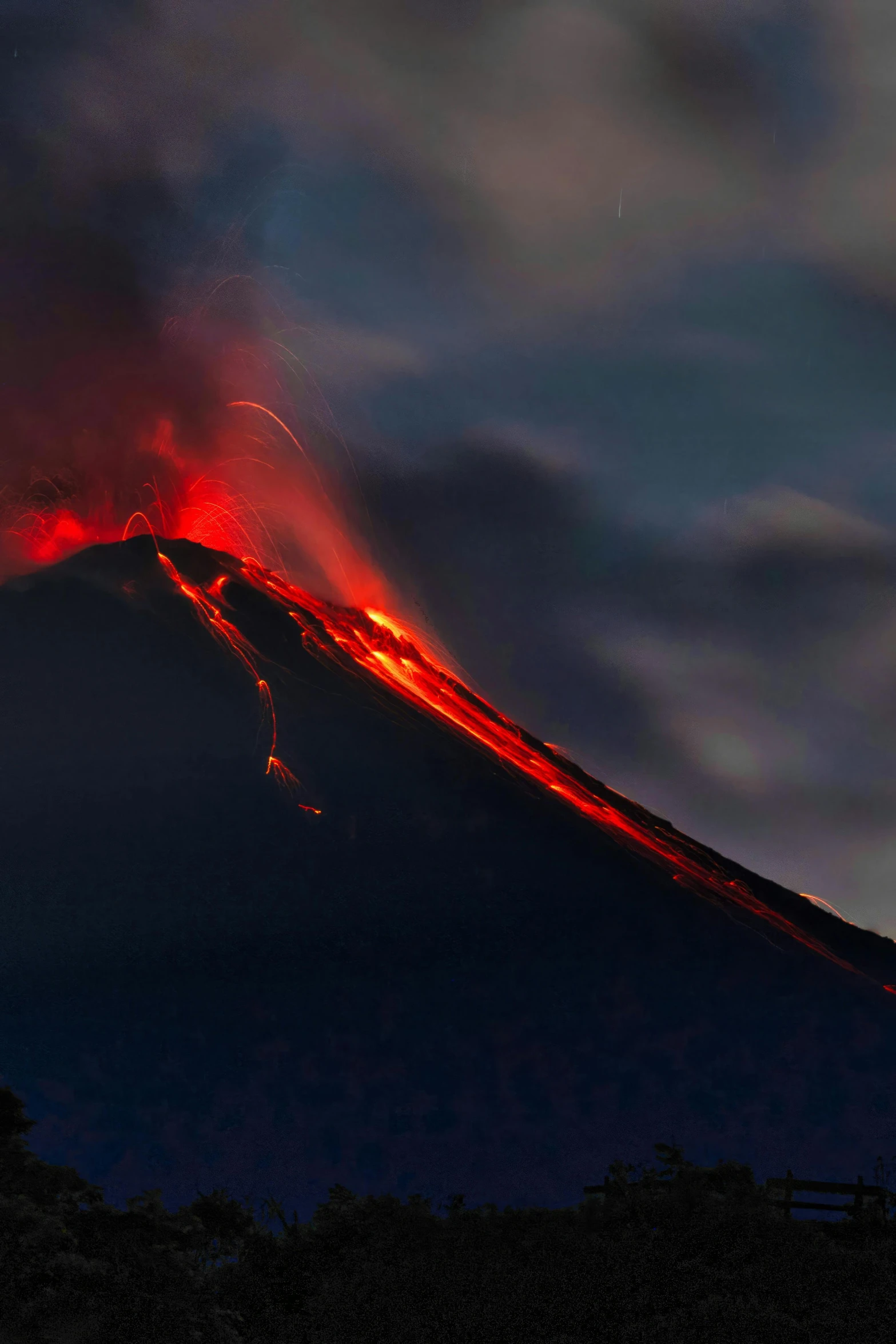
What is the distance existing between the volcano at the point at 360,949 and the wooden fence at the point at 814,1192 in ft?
48.8

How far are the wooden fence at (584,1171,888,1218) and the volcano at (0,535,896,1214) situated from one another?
1487 cm

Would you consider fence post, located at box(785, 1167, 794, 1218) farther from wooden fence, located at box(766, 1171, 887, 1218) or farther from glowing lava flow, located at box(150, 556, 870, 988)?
glowing lava flow, located at box(150, 556, 870, 988)

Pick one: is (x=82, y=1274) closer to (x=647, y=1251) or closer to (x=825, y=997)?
(x=647, y=1251)

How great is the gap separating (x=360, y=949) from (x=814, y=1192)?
31232 mm

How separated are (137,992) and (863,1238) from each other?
30.5 metres

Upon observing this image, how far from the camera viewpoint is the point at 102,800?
52000 millimetres

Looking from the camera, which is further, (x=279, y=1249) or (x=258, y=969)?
(x=258, y=969)

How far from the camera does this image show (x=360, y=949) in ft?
142

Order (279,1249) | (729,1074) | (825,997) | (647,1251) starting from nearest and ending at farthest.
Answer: (647,1251)
(279,1249)
(729,1074)
(825,997)

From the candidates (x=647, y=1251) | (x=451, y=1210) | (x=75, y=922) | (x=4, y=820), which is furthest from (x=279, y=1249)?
(x=4, y=820)

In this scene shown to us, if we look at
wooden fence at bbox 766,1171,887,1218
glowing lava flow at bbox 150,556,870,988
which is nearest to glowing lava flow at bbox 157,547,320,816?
glowing lava flow at bbox 150,556,870,988

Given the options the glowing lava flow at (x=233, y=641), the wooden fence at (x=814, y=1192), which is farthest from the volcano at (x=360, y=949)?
the wooden fence at (x=814, y=1192)

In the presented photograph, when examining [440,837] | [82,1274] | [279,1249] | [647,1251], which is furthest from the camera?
[440,837]

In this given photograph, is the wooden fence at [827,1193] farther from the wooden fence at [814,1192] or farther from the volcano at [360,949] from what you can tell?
the volcano at [360,949]
